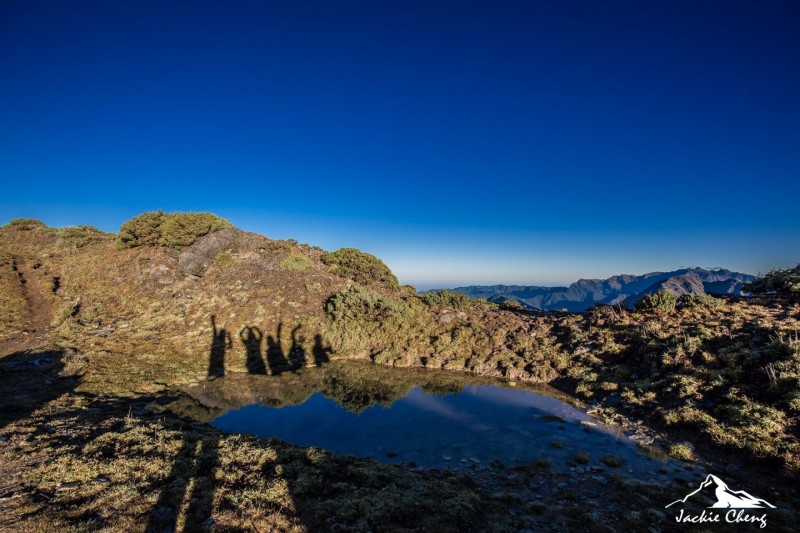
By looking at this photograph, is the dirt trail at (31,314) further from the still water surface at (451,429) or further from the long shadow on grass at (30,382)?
the still water surface at (451,429)

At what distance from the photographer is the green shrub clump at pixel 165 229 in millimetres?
40406

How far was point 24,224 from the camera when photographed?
49.8 meters

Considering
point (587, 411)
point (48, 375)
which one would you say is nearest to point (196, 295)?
point (48, 375)

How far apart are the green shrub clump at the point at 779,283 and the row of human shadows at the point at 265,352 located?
31227 millimetres

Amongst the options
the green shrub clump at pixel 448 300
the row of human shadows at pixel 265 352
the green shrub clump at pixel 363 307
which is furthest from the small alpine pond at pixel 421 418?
the green shrub clump at pixel 448 300

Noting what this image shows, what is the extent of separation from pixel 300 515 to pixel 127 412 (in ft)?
39.7

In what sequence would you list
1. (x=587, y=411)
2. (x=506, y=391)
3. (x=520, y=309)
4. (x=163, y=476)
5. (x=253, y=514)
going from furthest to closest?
(x=520, y=309), (x=506, y=391), (x=587, y=411), (x=163, y=476), (x=253, y=514)

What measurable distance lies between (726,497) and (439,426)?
928 cm

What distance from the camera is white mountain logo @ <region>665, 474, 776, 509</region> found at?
8884 millimetres

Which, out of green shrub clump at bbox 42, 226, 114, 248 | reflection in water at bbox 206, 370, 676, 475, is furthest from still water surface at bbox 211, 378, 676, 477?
green shrub clump at bbox 42, 226, 114, 248

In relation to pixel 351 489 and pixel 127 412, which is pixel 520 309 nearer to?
pixel 351 489

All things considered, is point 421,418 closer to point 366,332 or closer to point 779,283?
point 366,332

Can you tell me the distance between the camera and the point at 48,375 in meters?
18.5

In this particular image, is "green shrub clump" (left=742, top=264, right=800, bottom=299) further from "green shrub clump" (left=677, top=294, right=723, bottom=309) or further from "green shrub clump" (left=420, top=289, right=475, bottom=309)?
"green shrub clump" (left=420, top=289, right=475, bottom=309)
